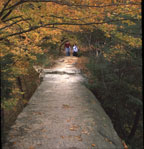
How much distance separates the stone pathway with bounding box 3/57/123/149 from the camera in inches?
192

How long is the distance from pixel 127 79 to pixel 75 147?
461 cm

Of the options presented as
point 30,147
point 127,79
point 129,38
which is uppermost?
point 129,38

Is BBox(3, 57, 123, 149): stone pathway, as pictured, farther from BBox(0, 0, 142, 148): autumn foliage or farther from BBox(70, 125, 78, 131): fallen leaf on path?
BBox(0, 0, 142, 148): autumn foliage

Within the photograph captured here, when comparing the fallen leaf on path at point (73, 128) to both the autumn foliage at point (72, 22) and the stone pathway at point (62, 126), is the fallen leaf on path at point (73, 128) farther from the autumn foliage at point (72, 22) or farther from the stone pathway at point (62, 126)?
the autumn foliage at point (72, 22)

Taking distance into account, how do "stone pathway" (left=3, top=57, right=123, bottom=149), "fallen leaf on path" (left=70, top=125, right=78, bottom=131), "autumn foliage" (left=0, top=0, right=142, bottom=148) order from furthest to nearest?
"fallen leaf on path" (left=70, top=125, right=78, bottom=131)
"stone pathway" (left=3, top=57, right=123, bottom=149)
"autumn foliage" (left=0, top=0, right=142, bottom=148)

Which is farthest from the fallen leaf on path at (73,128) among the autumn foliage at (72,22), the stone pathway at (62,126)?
the autumn foliage at (72,22)

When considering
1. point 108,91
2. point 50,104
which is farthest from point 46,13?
point 108,91

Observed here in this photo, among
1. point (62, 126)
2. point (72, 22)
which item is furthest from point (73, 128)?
point (72, 22)

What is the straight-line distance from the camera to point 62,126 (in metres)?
5.81

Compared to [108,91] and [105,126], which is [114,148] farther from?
[108,91]

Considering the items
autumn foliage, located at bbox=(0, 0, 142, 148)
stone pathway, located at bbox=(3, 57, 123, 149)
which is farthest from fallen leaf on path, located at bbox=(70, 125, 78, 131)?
autumn foliage, located at bbox=(0, 0, 142, 148)

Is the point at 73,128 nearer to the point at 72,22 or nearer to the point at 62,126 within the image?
the point at 62,126

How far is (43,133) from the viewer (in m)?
5.33

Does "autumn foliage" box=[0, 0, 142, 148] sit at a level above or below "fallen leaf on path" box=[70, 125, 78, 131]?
above
